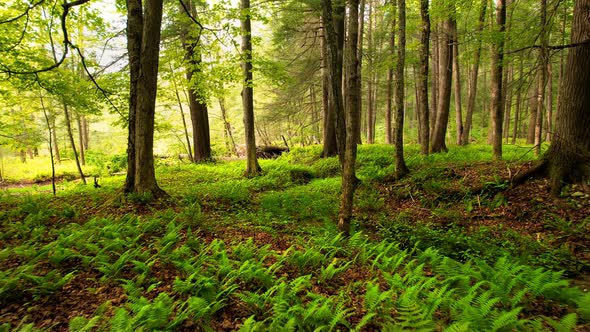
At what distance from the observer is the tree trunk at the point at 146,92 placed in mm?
7039

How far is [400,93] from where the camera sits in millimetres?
8883

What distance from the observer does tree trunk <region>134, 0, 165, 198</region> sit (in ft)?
23.1

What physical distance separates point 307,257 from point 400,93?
6477 millimetres

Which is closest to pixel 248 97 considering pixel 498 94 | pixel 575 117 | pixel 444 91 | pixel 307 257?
pixel 307 257

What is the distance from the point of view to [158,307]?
118 inches

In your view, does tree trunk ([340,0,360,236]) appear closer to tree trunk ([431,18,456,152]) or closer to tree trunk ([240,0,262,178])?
tree trunk ([240,0,262,178])

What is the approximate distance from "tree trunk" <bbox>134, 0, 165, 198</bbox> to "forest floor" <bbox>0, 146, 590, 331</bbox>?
805 mm

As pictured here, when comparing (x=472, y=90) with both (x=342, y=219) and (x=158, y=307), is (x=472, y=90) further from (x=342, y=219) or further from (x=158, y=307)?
(x=158, y=307)

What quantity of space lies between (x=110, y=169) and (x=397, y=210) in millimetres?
14258

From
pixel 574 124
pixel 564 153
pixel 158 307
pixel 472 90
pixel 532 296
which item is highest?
pixel 472 90

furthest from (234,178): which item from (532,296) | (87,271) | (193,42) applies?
(532,296)

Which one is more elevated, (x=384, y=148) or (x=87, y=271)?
(x=384, y=148)

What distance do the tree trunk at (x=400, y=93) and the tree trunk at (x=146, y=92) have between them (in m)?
6.57

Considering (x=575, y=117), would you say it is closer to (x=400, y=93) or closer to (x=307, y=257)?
(x=400, y=93)
